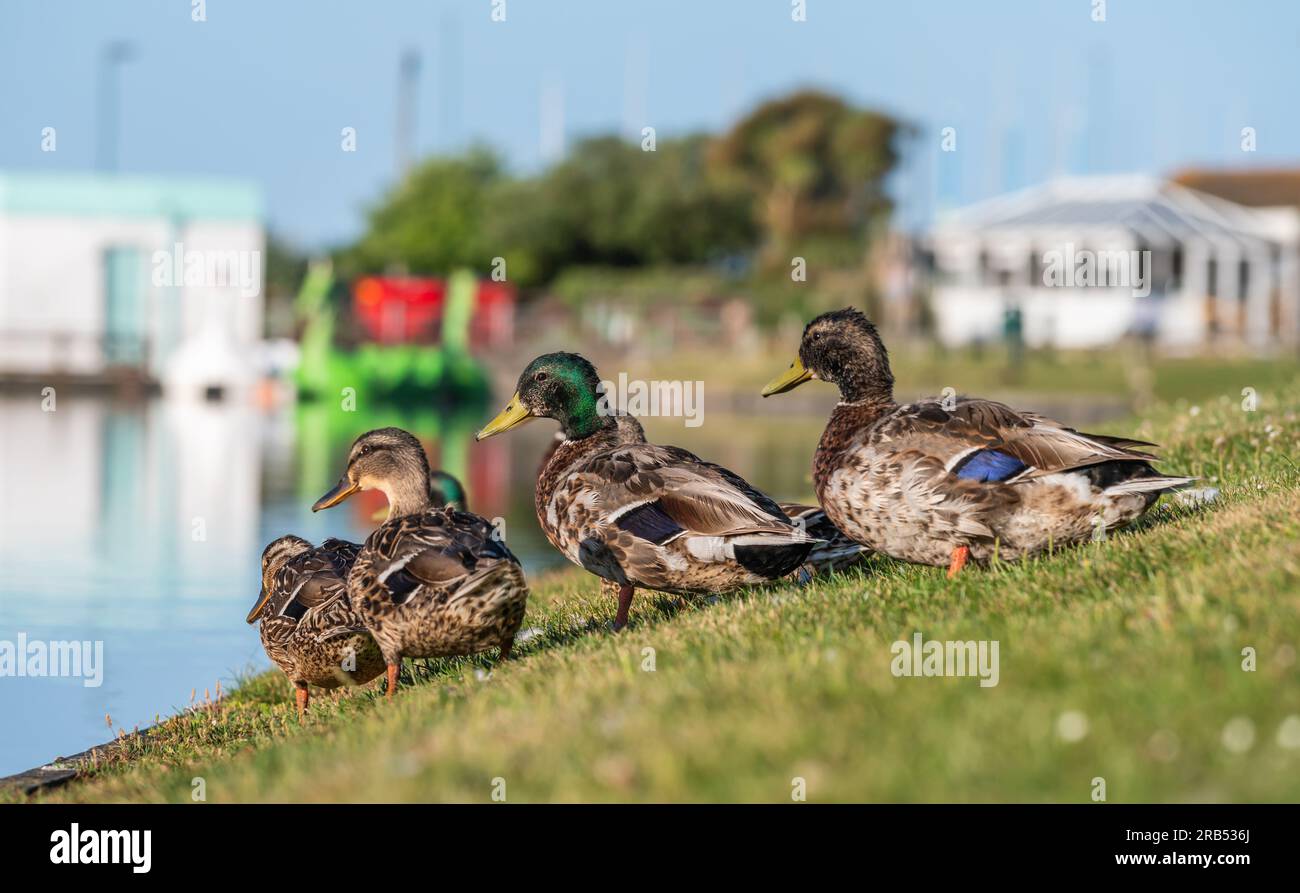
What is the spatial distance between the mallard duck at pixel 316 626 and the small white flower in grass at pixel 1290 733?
4.25 m

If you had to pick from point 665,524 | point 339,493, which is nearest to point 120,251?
point 339,493

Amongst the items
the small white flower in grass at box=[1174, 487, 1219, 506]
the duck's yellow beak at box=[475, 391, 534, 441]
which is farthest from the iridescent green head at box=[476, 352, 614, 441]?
the small white flower in grass at box=[1174, 487, 1219, 506]

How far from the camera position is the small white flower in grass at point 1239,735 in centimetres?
394

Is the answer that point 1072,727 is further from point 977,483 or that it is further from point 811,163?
point 811,163

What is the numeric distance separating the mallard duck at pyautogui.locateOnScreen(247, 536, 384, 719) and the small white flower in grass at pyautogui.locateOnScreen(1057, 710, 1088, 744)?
12.4 feet

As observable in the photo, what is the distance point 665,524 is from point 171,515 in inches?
468

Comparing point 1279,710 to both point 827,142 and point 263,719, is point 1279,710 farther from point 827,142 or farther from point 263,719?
point 827,142

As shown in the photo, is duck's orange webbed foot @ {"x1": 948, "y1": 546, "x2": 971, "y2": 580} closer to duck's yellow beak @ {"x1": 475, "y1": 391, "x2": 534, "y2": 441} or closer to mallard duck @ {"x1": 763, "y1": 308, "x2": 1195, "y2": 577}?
mallard duck @ {"x1": 763, "y1": 308, "x2": 1195, "y2": 577}

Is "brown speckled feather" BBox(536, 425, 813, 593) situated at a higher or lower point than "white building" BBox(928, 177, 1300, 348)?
lower

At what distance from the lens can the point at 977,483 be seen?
21.9 ft

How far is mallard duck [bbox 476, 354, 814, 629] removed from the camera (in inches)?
267

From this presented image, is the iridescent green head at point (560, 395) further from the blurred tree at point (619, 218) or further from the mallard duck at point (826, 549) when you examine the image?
the blurred tree at point (619, 218)

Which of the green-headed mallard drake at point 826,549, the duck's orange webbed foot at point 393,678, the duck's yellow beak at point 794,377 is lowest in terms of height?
the duck's orange webbed foot at point 393,678

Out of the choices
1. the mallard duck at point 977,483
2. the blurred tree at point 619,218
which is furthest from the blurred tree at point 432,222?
the mallard duck at point 977,483
